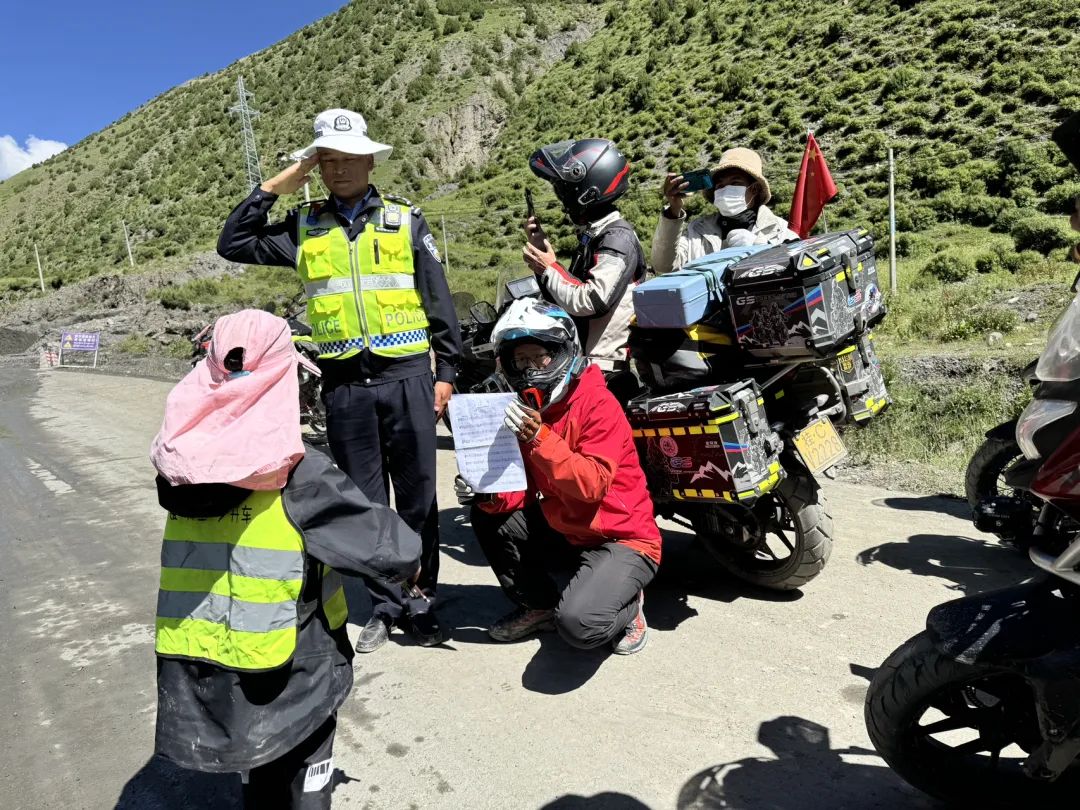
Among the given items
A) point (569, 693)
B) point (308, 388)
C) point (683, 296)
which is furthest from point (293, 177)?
point (308, 388)

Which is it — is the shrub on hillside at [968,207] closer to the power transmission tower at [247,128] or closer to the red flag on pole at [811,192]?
the red flag on pole at [811,192]

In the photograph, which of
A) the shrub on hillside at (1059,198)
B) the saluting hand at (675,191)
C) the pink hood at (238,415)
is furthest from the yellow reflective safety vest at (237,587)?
the shrub on hillside at (1059,198)

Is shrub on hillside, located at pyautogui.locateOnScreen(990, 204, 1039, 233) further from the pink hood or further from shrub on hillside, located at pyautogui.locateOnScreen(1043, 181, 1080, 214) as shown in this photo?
the pink hood

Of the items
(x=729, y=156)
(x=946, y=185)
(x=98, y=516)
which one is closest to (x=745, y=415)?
(x=729, y=156)

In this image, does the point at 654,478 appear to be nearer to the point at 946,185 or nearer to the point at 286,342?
the point at 286,342

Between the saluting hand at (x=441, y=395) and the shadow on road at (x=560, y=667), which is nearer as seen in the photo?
the shadow on road at (x=560, y=667)

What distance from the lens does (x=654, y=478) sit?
3.62 meters

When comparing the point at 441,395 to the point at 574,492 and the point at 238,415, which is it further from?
the point at 238,415

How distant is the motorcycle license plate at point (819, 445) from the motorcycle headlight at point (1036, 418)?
1.52m

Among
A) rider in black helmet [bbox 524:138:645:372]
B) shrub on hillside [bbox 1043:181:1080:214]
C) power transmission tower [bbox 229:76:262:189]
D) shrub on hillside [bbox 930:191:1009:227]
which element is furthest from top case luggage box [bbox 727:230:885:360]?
power transmission tower [bbox 229:76:262:189]

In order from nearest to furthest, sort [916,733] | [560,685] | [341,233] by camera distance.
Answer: [916,733] → [560,685] → [341,233]

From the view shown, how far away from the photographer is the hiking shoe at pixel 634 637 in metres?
3.41

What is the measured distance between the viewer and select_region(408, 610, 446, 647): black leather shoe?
3641 millimetres

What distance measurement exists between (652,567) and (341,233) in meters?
1.99
